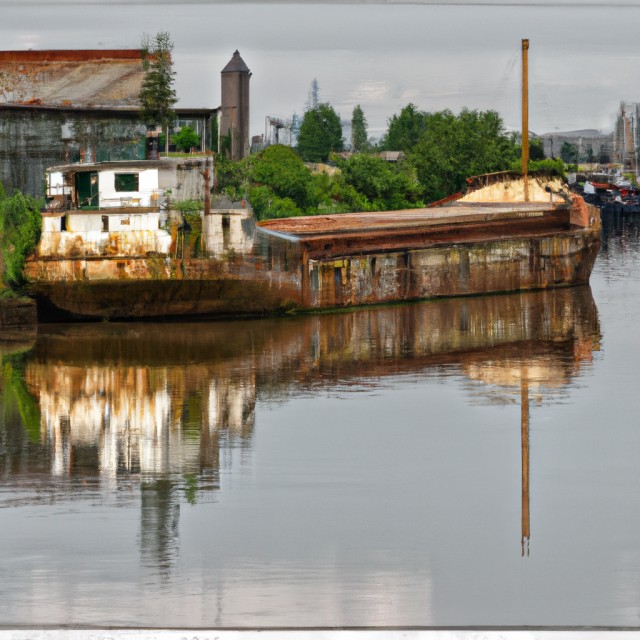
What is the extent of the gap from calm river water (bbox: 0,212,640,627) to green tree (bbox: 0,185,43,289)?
1.99 ft

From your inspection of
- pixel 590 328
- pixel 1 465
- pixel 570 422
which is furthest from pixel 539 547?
pixel 590 328

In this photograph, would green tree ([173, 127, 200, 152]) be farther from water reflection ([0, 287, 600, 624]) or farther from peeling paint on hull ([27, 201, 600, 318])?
water reflection ([0, 287, 600, 624])

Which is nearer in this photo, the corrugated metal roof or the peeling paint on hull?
the corrugated metal roof

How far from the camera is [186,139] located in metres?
6.59

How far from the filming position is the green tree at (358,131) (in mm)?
6605

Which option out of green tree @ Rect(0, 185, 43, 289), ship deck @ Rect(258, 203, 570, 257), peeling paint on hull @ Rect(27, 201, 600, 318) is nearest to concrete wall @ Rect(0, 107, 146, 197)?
green tree @ Rect(0, 185, 43, 289)

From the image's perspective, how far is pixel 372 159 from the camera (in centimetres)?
688

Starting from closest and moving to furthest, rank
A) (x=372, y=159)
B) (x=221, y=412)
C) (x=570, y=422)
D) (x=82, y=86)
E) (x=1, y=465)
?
(x=1, y=465), (x=570, y=422), (x=221, y=412), (x=82, y=86), (x=372, y=159)

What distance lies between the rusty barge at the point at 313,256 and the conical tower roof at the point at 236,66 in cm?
160

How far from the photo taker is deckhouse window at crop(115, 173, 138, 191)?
6961mm

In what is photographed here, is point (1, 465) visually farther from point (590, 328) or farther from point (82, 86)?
point (590, 328)

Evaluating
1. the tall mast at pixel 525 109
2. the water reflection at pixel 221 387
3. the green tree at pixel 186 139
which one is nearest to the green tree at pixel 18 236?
the water reflection at pixel 221 387

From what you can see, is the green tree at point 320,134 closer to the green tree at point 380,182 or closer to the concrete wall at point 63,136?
the green tree at point 380,182

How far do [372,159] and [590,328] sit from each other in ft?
5.85
